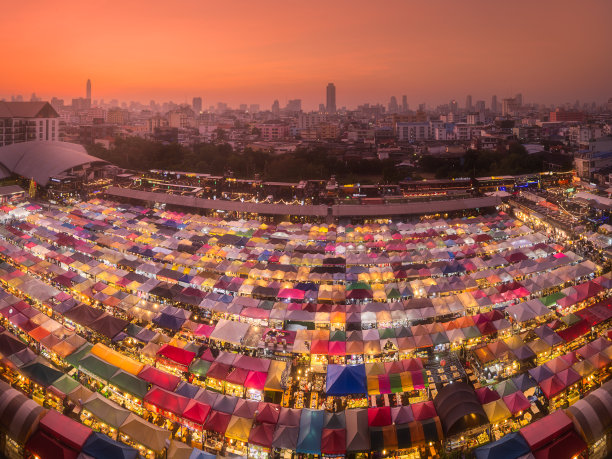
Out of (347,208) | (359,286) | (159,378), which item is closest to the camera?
(159,378)

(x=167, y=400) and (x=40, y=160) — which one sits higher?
(x=40, y=160)

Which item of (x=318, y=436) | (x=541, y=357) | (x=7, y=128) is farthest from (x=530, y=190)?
(x=7, y=128)

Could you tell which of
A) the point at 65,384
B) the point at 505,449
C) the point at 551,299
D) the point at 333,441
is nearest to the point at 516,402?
the point at 505,449

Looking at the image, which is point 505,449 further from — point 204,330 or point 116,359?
point 116,359

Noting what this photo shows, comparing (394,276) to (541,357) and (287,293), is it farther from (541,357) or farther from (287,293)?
(541,357)

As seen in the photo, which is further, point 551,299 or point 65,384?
point 551,299

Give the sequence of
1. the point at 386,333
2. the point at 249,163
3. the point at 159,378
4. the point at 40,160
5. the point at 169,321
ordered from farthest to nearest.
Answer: the point at 249,163
the point at 40,160
the point at 169,321
the point at 386,333
the point at 159,378

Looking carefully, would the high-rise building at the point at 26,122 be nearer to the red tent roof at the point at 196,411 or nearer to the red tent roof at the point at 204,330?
the red tent roof at the point at 204,330

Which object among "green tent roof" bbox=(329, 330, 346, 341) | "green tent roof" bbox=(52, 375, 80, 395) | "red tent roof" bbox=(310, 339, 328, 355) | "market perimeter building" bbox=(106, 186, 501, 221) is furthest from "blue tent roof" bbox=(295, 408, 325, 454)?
"market perimeter building" bbox=(106, 186, 501, 221)
